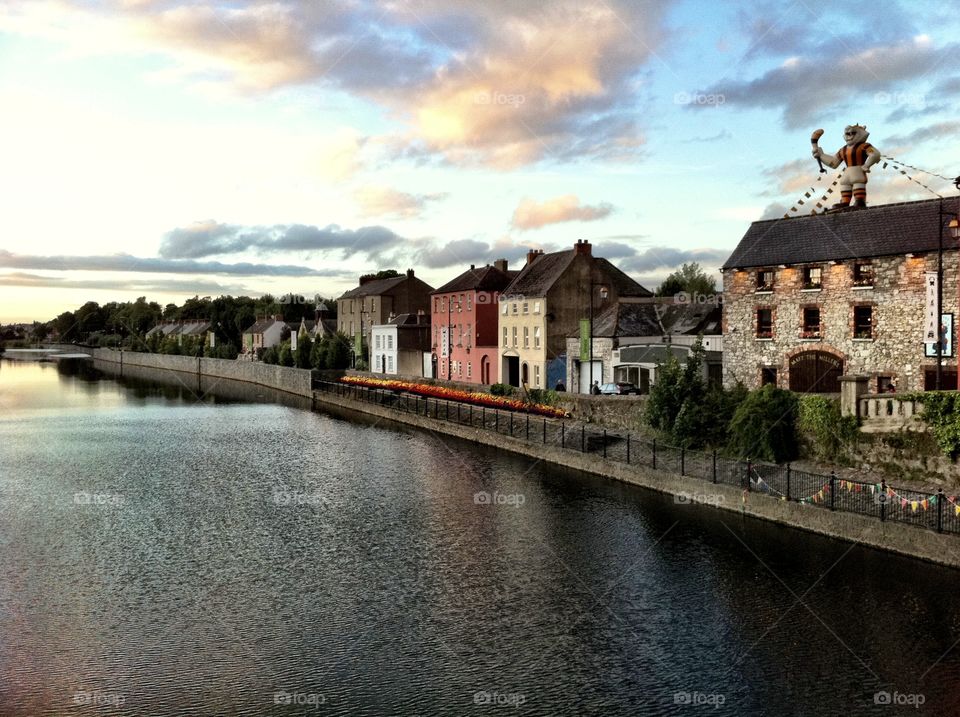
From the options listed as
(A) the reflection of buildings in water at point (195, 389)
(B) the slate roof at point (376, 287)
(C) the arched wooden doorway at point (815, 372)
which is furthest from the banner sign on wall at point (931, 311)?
(B) the slate roof at point (376, 287)

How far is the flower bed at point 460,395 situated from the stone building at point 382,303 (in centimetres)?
2260

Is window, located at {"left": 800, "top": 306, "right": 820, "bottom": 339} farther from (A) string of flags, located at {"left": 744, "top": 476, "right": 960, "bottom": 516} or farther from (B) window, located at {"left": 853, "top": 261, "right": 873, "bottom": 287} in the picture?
(A) string of flags, located at {"left": 744, "top": 476, "right": 960, "bottom": 516}

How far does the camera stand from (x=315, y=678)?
58.5 feet

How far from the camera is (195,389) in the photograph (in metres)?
110

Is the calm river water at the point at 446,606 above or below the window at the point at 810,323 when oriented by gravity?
below

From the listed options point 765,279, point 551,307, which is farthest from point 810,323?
point 551,307

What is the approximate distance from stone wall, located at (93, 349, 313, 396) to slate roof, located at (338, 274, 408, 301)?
16034 mm

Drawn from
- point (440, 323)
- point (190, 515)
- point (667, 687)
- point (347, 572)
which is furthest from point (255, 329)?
point (667, 687)

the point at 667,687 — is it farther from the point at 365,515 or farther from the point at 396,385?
the point at 396,385

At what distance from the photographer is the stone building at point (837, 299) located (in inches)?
1516

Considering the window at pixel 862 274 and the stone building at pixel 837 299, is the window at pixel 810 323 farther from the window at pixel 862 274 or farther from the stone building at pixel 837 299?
the window at pixel 862 274

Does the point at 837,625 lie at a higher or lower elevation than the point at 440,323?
lower

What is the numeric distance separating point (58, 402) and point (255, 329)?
67.7 meters

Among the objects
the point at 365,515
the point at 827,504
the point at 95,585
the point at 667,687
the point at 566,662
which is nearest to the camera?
the point at 667,687
